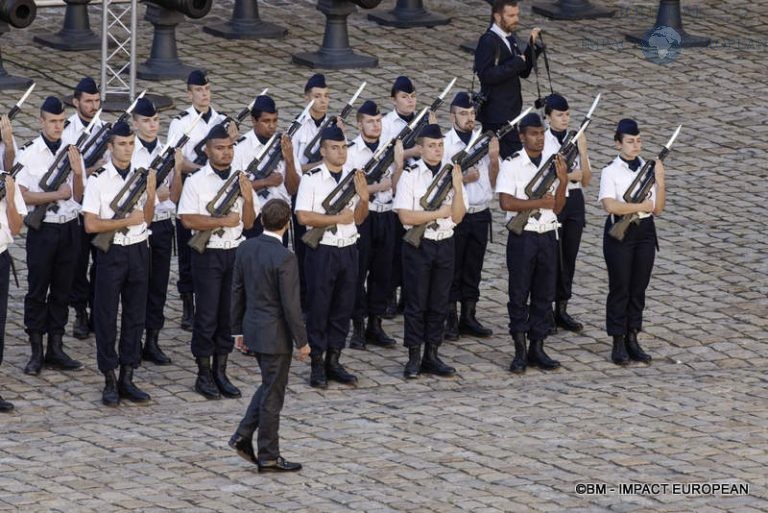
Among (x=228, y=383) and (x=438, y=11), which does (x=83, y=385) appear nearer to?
(x=228, y=383)

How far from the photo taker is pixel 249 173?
551 inches

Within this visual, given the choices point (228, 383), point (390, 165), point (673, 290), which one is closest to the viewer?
point (228, 383)

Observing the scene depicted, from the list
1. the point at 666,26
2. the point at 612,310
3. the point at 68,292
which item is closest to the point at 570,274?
the point at 612,310

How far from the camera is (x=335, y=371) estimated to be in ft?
44.8

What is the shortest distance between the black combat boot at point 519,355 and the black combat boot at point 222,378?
6.38 feet

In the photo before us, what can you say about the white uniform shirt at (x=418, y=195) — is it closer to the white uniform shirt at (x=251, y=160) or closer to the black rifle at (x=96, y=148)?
the white uniform shirt at (x=251, y=160)

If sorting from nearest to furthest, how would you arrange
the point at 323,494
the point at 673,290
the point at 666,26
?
the point at 323,494 < the point at 673,290 < the point at 666,26

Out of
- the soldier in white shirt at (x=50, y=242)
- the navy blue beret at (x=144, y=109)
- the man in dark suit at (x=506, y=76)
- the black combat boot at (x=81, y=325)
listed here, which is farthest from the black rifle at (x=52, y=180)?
the man in dark suit at (x=506, y=76)

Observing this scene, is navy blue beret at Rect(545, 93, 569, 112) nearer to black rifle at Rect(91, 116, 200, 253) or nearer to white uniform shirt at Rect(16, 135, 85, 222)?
black rifle at Rect(91, 116, 200, 253)

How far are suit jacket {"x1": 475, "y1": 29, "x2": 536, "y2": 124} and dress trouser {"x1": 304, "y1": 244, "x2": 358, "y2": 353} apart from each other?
9.64 feet

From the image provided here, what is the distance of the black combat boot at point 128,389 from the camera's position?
13.1 metres

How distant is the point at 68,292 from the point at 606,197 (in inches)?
147

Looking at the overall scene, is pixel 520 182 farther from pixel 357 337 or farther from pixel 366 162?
pixel 357 337

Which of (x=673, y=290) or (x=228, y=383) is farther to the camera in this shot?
(x=673, y=290)
